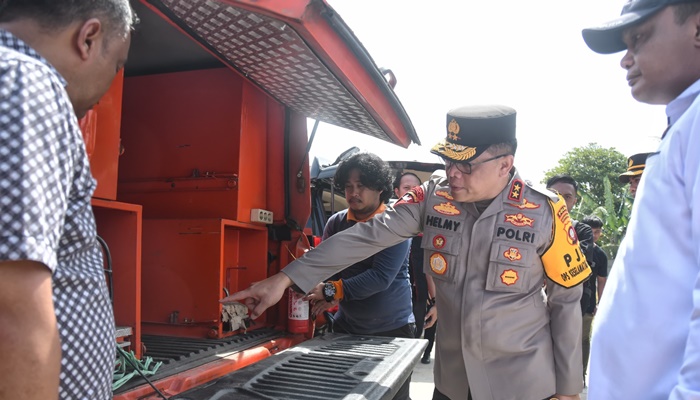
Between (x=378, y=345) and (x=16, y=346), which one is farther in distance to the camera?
(x=378, y=345)

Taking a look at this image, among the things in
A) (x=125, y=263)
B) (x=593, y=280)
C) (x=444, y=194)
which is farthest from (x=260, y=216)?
(x=593, y=280)

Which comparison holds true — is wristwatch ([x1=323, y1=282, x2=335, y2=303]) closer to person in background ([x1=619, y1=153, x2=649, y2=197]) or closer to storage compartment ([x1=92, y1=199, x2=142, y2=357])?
storage compartment ([x1=92, y1=199, x2=142, y2=357])

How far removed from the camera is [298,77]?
2.59 metres

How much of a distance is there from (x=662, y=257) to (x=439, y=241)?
1.32 m

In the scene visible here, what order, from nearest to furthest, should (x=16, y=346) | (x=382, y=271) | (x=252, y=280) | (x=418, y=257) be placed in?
(x=16, y=346)
(x=382, y=271)
(x=252, y=280)
(x=418, y=257)

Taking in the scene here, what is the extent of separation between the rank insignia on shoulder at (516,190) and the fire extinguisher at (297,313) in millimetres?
1438

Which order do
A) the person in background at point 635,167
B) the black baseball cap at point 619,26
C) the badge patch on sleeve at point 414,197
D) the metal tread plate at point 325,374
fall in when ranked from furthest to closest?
the person in background at point 635,167
the badge patch on sleeve at point 414,197
the metal tread plate at point 325,374
the black baseball cap at point 619,26

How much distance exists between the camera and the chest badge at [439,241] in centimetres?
228

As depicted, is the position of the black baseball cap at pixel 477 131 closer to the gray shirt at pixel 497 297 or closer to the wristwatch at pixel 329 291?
the gray shirt at pixel 497 297

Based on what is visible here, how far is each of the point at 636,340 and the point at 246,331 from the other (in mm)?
2418

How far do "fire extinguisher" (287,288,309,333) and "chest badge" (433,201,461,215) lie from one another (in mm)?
1158

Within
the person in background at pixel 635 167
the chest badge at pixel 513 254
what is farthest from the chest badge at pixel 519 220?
the person in background at pixel 635 167

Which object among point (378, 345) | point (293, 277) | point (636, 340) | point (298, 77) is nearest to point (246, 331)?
point (378, 345)

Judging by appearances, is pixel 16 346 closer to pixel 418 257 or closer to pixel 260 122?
pixel 260 122
